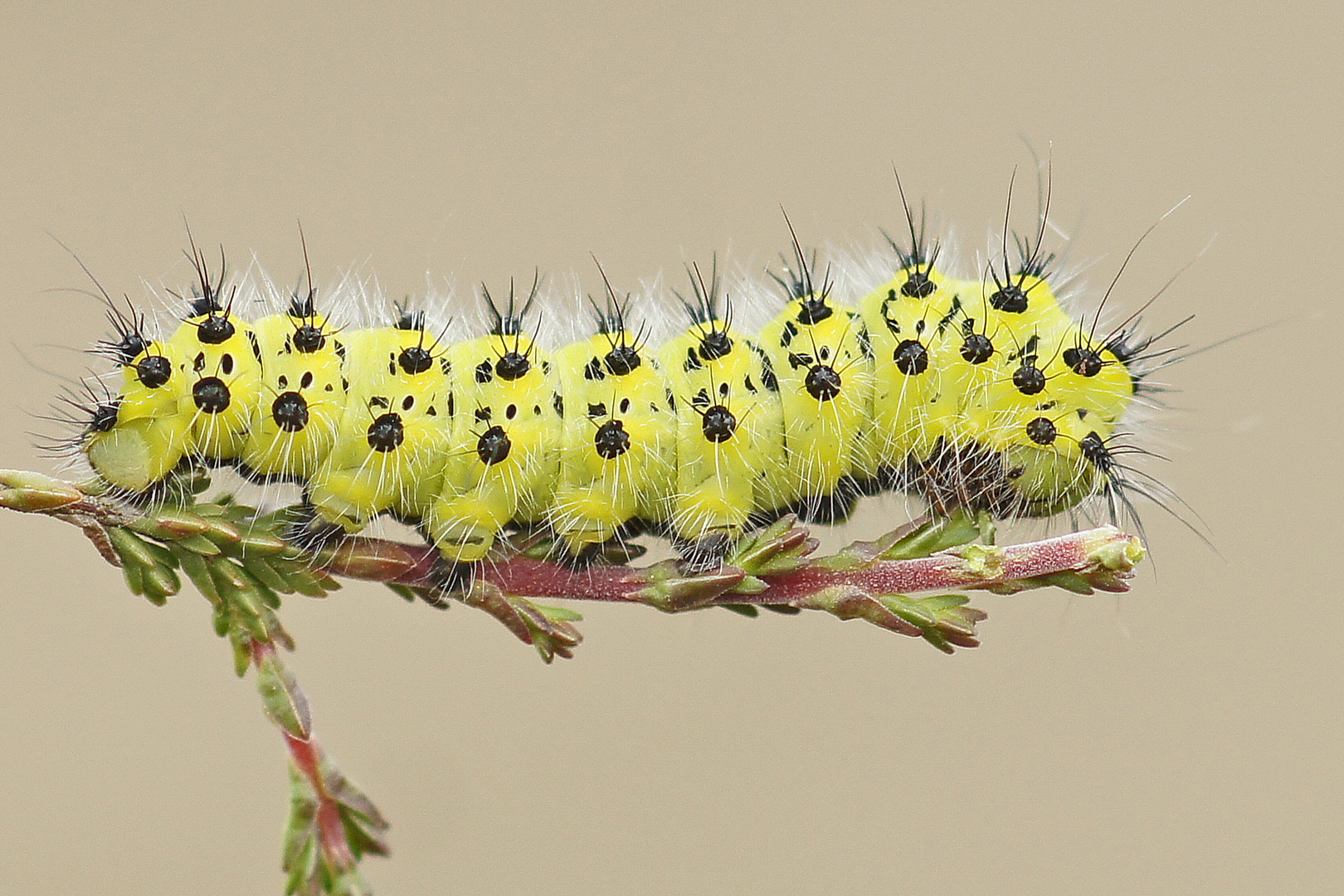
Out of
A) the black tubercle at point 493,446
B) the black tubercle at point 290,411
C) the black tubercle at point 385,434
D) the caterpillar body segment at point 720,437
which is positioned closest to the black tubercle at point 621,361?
the caterpillar body segment at point 720,437

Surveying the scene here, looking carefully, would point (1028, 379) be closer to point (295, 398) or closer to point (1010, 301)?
point (1010, 301)

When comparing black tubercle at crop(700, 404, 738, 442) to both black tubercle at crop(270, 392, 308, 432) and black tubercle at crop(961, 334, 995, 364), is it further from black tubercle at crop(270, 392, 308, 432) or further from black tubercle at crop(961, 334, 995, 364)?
black tubercle at crop(270, 392, 308, 432)

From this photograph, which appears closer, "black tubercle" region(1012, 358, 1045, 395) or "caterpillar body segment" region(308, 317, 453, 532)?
"caterpillar body segment" region(308, 317, 453, 532)

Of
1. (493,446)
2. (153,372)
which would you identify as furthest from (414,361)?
(153,372)

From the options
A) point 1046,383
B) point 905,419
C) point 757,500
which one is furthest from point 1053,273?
point 757,500

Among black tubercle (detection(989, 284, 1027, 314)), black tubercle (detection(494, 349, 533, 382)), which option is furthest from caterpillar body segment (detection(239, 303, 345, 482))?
black tubercle (detection(989, 284, 1027, 314))

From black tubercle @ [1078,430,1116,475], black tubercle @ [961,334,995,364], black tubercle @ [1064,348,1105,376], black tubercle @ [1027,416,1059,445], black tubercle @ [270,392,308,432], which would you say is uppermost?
black tubercle @ [270,392,308,432]

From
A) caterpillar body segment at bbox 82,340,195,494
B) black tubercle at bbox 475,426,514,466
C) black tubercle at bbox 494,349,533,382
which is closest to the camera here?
caterpillar body segment at bbox 82,340,195,494

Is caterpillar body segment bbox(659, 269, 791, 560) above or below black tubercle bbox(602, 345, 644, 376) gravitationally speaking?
below

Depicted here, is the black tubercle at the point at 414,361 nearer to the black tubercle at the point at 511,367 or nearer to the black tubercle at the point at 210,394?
the black tubercle at the point at 511,367
